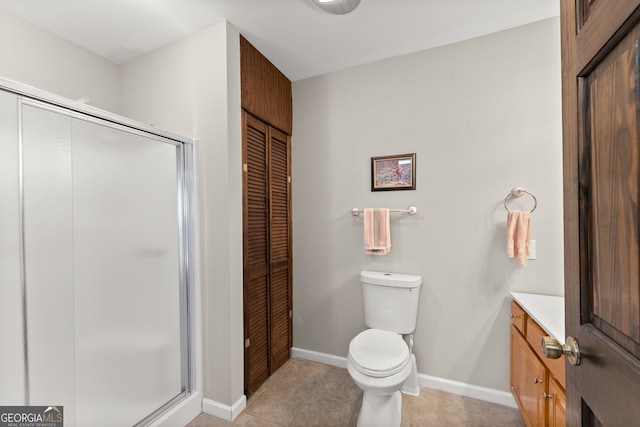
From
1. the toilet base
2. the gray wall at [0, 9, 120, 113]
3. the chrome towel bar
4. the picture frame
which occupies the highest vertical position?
the gray wall at [0, 9, 120, 113]

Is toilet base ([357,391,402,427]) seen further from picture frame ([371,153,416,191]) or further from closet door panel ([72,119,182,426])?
picture frame ([371,153,416,191])

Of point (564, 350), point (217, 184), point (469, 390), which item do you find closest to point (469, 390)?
point (469, 390)

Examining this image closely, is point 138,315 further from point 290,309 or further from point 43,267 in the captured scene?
point 290,309

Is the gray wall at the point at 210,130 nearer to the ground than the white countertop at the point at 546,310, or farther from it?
farther from it

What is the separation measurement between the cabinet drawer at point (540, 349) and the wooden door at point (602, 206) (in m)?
0.56

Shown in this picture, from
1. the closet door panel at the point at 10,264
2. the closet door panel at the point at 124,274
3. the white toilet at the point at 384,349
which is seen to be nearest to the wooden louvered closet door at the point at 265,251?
the closet door panel at the point at 124,274

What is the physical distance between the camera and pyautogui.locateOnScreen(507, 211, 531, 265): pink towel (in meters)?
1.64

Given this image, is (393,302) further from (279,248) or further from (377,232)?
(279,248)

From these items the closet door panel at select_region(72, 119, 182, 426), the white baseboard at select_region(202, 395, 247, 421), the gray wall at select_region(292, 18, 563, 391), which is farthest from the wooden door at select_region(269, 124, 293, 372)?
the closet door panel at select_region(72, 119, 182, 426)

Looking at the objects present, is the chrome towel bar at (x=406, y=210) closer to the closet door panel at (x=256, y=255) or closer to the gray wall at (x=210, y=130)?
the closet door panel at (x=256, y=255)

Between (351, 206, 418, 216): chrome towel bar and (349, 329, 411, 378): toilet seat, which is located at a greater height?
(351, 206, 418, 216): chrome towel bar

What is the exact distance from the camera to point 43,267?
1.12 meters

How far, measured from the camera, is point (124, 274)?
1.42 m

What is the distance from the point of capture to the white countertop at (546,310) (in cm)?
116
